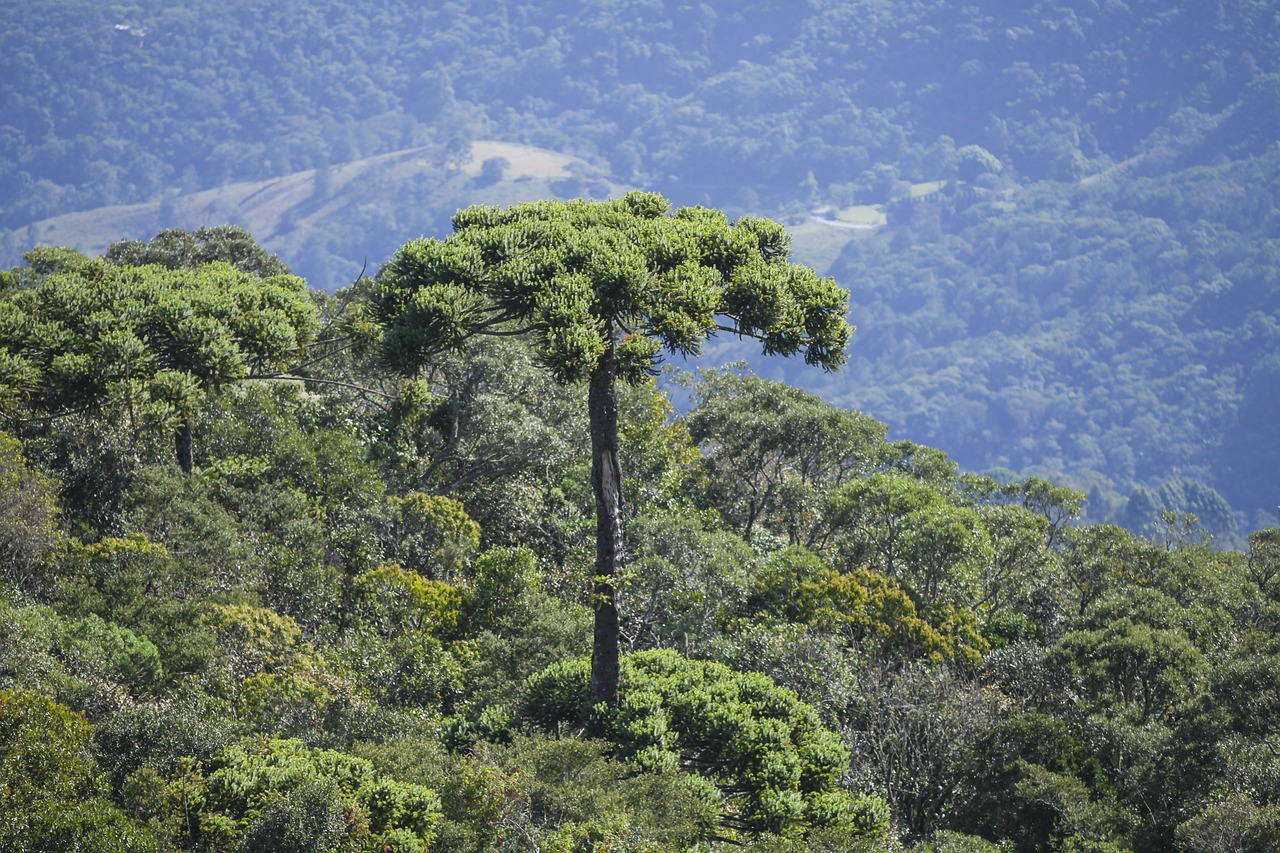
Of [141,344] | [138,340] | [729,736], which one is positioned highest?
[138,340]

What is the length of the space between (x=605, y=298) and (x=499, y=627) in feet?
29.7

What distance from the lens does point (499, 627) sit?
22.6 meters

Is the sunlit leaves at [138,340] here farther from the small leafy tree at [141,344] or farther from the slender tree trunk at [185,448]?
the slender tree trunk at [185,448]

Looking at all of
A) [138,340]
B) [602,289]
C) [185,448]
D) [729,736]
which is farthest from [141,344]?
[729,736]

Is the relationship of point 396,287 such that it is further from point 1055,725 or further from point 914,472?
point 914,472

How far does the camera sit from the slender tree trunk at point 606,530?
54.7 feet

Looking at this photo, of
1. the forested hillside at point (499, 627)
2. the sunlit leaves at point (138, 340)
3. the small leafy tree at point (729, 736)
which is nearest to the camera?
the forested hillside at point (499, 627)

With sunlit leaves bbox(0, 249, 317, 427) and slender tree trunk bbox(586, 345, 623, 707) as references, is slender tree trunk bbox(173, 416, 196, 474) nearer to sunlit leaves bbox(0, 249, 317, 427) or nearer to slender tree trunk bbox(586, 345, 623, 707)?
sunlit leaves bbox(0, 249, 317, 427)

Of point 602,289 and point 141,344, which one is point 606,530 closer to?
point 602,289

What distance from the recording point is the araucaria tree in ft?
50.8

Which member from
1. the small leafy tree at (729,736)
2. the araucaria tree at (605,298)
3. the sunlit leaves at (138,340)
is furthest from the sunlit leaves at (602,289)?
the sunlit leaves at (138,340)

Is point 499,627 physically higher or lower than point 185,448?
lower

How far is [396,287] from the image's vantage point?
1664cm

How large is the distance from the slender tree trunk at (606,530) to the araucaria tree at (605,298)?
0.8 inches
